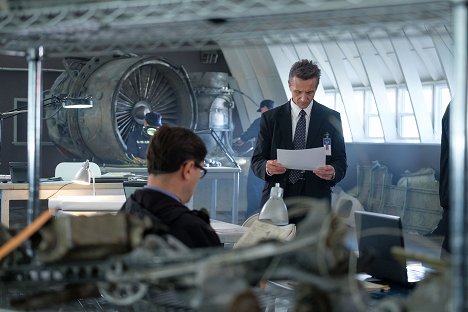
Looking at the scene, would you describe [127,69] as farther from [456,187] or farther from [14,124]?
[456,187]

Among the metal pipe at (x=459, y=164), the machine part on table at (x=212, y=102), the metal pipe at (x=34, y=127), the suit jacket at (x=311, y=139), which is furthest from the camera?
the machine part on table at (x=212, y=102)

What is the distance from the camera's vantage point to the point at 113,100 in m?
10.7

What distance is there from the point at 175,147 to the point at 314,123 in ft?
6.61

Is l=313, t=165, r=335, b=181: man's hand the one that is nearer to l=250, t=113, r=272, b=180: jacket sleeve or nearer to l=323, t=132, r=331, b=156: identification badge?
l=323, t=132, r=331, b=156: identification badge

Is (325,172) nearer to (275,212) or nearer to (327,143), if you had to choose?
(327,143)

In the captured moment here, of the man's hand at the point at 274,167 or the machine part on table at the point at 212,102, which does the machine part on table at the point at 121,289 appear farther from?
the machine part on table at the point at 212,102

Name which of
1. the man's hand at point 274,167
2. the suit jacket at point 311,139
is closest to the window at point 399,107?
the suit jacket at point 311,139

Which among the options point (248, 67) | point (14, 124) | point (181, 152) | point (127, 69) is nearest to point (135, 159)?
point (127, 69)

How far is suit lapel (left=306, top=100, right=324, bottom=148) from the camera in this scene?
4363 mm

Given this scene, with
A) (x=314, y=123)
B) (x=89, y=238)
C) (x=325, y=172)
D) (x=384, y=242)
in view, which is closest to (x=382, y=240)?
(x=384, y=242)

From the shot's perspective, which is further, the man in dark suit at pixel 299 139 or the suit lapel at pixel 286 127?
the suit lapel at pixel 286 127

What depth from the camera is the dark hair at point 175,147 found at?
7.95 ft

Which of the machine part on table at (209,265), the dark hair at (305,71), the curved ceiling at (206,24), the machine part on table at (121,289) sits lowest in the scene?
the machine part on table at (121,289)

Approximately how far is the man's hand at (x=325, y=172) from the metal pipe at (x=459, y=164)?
3120 millimetres
